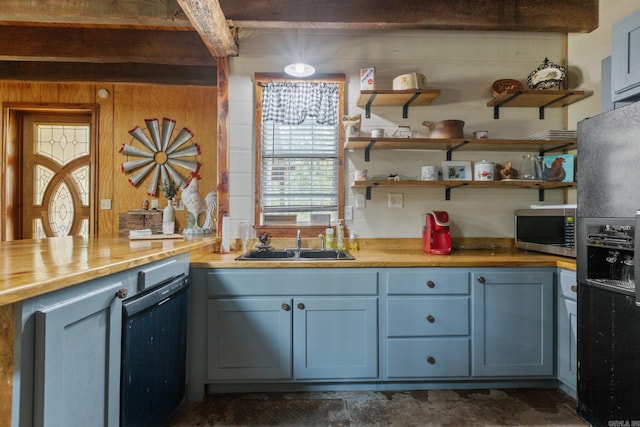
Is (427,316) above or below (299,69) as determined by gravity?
below

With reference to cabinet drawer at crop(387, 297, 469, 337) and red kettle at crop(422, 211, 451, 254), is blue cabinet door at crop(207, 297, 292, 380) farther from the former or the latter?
red kettle at crop(422, 211, 451, 254)

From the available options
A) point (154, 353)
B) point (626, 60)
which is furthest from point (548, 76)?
point (154, 353)

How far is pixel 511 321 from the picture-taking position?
6.27 ft

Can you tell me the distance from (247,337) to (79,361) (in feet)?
3.16

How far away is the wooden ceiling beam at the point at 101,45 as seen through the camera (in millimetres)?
2598

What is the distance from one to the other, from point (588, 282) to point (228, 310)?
192 cm

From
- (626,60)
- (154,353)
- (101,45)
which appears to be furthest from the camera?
(101,45)

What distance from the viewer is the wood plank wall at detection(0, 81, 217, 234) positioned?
10.8ft

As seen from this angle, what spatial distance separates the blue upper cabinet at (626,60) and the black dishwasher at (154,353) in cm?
251

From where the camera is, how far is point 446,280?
74.9 inches

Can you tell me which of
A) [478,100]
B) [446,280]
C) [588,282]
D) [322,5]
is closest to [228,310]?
[446,280]

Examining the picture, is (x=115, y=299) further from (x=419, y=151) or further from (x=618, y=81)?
(x=618, y=81)

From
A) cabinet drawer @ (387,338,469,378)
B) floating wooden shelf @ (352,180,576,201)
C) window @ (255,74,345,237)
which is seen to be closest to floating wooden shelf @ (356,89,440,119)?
window @ (255,74,345,237)

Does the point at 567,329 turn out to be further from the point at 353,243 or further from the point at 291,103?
the point at 291,103
